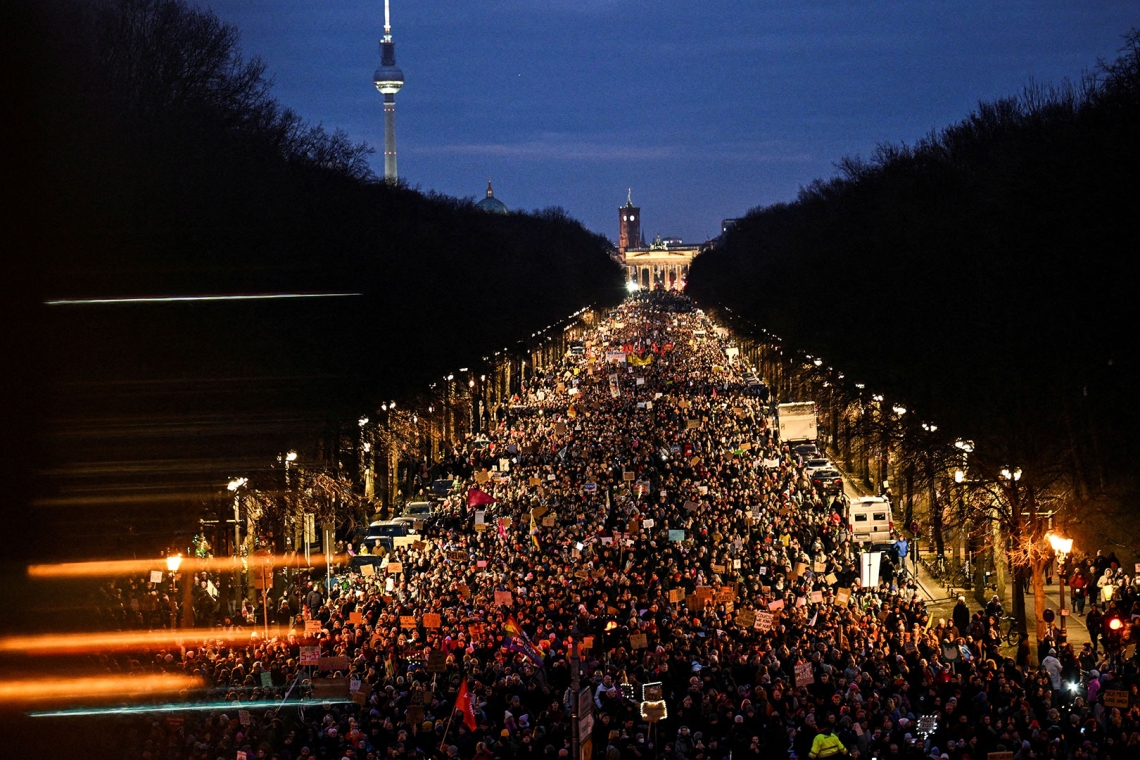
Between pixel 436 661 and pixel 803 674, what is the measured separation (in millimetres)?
5104

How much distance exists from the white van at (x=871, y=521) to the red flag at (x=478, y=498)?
28.5 feet

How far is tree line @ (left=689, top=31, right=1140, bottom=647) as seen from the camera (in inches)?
1042

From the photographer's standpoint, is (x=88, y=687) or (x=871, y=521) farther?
(x=871, y=521)

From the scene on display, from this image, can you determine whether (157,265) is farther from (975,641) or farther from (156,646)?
(975,641)

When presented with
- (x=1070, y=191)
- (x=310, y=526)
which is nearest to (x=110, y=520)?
(x=310, y=526)

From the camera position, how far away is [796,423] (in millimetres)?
50000

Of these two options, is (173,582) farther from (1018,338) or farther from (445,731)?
(1018,338)

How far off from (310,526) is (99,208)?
13681 millimetres

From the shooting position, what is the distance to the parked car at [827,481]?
39.9 metres

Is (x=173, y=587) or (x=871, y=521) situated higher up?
(x=871, y=521)

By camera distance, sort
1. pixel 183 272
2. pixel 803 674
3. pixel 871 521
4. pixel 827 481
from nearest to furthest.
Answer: pixel 803 674 < pixel 183 272 < pixel 871 521 < pixel 827 481

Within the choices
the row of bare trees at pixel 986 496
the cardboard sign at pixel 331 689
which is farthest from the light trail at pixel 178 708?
the row of bare trees at pixel 986 496

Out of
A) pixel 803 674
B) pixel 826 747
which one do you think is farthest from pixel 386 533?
pixel 826 747

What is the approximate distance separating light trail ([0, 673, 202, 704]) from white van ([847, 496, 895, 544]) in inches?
658
